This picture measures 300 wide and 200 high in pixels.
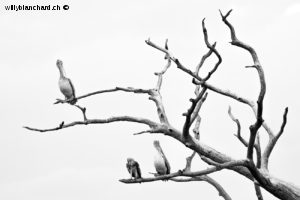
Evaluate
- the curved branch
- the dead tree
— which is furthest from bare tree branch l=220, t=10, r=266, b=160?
the curved branch

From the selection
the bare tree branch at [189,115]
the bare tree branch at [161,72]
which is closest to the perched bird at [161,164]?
the bare tree branch at [161,72]

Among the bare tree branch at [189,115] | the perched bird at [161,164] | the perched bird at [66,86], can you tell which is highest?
the perched bird at [66,86]

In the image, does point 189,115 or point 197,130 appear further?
point 197,130

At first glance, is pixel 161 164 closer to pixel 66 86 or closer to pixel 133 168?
pixel 133 168

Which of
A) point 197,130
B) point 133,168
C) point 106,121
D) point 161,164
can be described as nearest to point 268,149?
point 197,130

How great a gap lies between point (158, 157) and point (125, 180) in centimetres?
561

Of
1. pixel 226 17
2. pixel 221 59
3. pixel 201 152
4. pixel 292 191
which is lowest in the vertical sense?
pixel 292 191

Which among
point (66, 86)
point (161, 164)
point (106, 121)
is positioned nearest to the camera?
point (106, 121)

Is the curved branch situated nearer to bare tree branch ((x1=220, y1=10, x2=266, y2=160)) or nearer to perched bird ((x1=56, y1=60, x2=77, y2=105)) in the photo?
bare tree branch ((x1=220, y1=10, x2=266, y2=160))

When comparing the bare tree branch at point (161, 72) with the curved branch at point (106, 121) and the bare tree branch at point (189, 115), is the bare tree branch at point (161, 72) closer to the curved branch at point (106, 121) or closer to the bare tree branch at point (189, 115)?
the curved branch at point (106, 121)

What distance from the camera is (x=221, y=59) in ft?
41.8

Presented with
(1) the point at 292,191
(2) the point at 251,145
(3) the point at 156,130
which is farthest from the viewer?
(3) the point at 156,130

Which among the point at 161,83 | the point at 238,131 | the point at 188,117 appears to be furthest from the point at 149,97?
the point at 188,117

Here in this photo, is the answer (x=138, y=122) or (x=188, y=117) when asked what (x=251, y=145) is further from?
(x=138, y=122)
